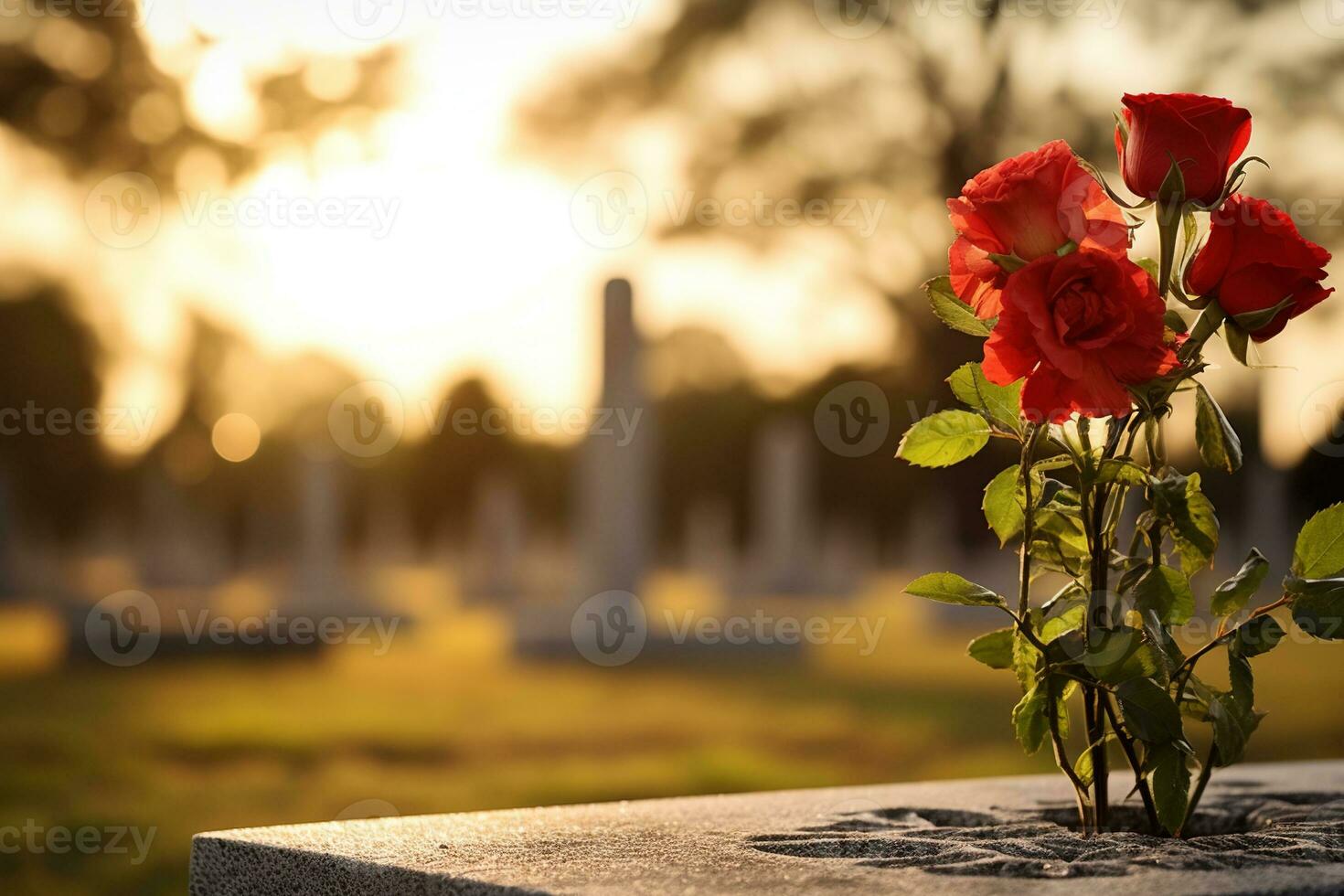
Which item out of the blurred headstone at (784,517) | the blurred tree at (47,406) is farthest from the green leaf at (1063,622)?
the blurred tree at (47,406)

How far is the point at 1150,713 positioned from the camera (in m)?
1.61

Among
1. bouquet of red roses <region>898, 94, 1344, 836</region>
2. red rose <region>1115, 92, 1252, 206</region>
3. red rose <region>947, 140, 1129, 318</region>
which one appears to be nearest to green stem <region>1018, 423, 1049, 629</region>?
bouquet of red roses <region>898, 94, 1344, 836</region>

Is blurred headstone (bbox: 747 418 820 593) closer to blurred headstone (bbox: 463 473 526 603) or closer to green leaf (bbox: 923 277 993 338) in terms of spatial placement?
blurred headstone (bbox: 463 473 526 603)

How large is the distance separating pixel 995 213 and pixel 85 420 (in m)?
16.7

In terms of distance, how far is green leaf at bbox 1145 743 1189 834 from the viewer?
64.1 inches

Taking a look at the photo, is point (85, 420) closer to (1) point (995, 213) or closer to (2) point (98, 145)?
(2) point (98, 145)

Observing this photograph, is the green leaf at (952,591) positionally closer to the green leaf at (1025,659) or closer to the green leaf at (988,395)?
the green leaf at (1025,659)

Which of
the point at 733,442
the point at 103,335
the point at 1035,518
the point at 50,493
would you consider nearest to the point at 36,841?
the point at 1035,518

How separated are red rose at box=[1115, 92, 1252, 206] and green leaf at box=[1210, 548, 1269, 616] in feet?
1.53

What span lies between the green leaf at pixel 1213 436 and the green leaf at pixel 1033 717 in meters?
0.35

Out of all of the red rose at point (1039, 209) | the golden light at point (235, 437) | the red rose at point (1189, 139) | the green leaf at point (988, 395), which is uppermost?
the golden light at point (235, 437)

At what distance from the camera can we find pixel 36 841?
17.1ft

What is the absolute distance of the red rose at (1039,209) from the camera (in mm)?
1527

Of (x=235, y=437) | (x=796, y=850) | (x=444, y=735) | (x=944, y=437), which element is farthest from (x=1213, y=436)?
(x=235, y=437)
